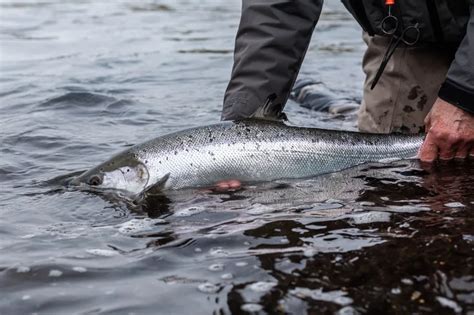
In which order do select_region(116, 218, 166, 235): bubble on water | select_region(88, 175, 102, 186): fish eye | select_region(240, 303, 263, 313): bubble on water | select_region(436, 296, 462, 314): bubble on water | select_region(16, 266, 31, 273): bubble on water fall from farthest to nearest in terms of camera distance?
select_region(88, 175, 102, 186): fish eye → select_region(116, 218, 166, 235): bubble on water → select_region(16, 266, 31, 273): bubble on water → select_region(240, 303, 263, 313): bubble on water → select_region(436, 296, 462, 314): bubble on water

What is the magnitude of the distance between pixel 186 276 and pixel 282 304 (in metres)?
0.54

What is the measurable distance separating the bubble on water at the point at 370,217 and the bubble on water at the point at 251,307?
3.37 feet

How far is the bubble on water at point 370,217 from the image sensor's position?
3.79 metres

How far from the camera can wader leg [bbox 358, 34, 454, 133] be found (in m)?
5.55

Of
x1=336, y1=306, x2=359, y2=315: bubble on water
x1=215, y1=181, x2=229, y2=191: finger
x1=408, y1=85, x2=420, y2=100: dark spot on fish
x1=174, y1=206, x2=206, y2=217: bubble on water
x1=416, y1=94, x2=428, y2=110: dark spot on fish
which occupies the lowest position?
x1=174, y1=206, x2=206, y2=217: bubble on water

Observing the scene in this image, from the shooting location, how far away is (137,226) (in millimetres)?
4000

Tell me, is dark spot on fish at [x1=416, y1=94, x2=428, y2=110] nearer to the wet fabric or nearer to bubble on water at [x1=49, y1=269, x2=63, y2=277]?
the wet fabric

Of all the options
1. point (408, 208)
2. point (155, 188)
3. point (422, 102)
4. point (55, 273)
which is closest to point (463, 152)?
point (408, 208)

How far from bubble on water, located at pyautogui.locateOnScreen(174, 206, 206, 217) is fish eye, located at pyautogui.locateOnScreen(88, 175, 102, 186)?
0.74 metres

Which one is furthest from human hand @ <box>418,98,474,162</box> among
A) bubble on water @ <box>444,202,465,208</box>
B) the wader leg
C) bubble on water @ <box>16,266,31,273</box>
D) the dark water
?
bubble on water @ <box>16,266,31,273</box>

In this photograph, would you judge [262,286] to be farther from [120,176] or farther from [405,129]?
[405,129]

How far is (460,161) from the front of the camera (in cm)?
470

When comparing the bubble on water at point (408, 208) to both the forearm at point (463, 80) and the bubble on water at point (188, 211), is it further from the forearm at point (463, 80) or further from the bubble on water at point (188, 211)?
the bubble on water at point (188, 211)

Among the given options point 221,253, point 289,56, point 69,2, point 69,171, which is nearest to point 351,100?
point 289,56
